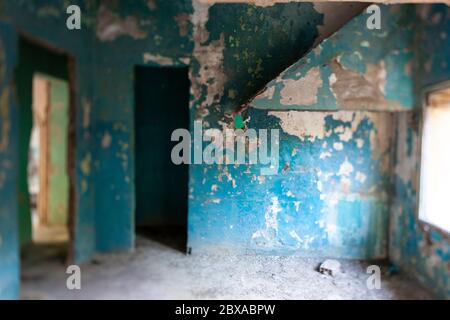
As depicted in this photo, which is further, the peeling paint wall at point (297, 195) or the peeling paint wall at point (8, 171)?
the peeling paint wall at point (8, 171)

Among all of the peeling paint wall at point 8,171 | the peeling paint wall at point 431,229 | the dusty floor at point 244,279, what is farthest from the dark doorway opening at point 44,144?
the peeling paint wall at point 431,229

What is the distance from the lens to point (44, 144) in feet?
17.5

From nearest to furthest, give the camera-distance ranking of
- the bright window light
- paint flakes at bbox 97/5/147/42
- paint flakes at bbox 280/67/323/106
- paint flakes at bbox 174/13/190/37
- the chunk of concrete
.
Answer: paint flakes at bbox 280/67/323/106 → the chunk of concrete → paint flakes at bbox 174/13/190/37 → paint flakes at bbox 97/5/147/42 → the bright window light

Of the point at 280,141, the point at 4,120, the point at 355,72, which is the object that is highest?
the point at 355,72

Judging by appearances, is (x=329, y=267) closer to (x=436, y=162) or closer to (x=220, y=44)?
(x=220, y=44)

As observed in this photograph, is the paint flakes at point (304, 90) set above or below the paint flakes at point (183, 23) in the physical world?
below

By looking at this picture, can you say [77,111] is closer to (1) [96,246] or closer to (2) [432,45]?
(1) [96,246]

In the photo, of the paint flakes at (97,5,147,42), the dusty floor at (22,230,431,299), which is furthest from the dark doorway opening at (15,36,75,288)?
the dusty floor at (22,230,431,299)

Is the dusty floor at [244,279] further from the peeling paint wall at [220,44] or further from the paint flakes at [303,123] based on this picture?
the paint flakes at [303,123]

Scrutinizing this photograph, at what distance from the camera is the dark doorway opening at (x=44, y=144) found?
4277 millimetres

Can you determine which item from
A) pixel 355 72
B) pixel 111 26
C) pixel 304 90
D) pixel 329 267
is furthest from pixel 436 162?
pixel 111 26

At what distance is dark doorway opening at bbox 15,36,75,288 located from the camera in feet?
14.0

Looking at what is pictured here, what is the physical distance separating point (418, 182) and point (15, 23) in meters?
2.87

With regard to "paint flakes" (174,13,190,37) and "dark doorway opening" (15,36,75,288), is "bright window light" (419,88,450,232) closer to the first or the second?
"paint flakes" (174,13,190,37)
